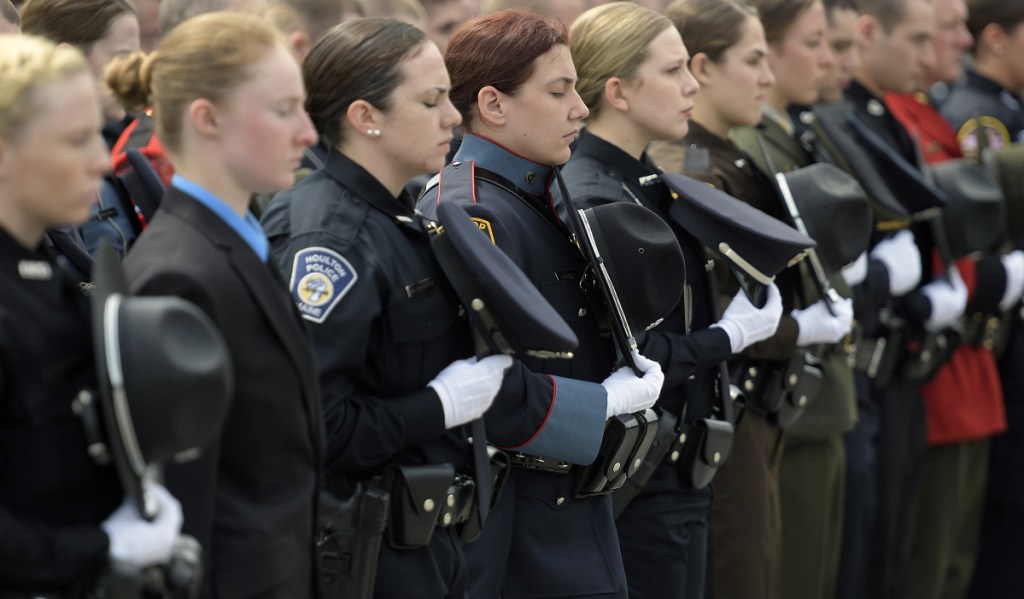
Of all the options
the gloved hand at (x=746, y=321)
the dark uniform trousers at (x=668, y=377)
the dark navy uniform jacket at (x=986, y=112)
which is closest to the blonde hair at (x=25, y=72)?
the dark uniform trousers at (x=668, y=377)

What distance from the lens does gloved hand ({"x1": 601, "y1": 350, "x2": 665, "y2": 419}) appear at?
3.68 m

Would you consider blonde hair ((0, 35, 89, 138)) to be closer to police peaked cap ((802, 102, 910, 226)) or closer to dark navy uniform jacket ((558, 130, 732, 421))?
dark navy uniform jacket ((558, 130, 732, 421))

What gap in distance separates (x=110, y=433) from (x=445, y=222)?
1069 millimetres

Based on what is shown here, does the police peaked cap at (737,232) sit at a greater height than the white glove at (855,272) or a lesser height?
greater

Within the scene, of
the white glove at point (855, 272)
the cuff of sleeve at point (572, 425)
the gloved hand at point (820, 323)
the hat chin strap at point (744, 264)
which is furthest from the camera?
the white glove at point (855, 272)

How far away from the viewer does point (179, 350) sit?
232 centimetres

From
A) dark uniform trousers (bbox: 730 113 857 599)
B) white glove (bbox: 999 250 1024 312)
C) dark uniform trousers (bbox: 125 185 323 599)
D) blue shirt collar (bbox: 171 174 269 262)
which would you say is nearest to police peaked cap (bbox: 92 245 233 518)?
dark uniform trousers (bbox: 125 185 323 599)

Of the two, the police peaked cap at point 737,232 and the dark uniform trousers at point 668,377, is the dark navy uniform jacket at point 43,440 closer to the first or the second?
the dark uniform trousers at point 668,377

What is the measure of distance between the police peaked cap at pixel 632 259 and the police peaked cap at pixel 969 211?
240cm

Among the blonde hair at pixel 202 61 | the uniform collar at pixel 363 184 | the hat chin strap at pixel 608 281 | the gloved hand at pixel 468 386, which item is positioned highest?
the blonde hair at pixel 202 61

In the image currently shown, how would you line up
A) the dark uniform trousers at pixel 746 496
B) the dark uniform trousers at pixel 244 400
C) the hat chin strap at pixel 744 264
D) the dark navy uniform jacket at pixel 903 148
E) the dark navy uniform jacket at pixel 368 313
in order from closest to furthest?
1. the dark uniform trousers at pixel 244 400
2. the dark navy uniform jacket at pixel 368 313
3. the hat chin strap at pixel 744 264
4. the dark uniform trousers at pixel 746 496
5. the dark navy uniform jacket at pixel 903 148

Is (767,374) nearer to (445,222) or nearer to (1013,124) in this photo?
(445,222)

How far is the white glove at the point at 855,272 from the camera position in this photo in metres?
5.36

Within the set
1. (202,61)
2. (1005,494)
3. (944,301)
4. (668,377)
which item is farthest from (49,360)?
(1005,494)
